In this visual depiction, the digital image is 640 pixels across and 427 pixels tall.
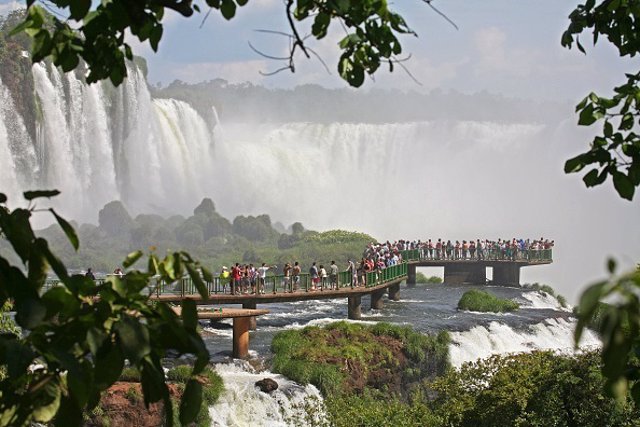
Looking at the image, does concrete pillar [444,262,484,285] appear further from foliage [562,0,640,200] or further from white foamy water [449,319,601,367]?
foliage [562,0,640,200]

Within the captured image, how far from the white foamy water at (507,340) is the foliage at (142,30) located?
2020 centimetres

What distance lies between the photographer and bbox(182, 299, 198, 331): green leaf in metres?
2.36

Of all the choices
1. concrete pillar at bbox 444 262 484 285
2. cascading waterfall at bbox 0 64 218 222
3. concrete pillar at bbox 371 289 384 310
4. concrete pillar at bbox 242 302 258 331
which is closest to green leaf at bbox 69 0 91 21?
concrete pillar at bbox 242 302 258 331

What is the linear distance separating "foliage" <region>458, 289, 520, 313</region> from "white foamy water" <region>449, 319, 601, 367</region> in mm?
1874

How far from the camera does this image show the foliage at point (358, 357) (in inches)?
763

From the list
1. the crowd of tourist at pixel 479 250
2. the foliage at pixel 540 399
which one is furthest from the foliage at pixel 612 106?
the crowd of tourist at pixel 479 250

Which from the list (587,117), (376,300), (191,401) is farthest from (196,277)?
(376,300)

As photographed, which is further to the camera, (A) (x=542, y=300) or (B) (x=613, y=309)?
(A) (x=542, y=300)

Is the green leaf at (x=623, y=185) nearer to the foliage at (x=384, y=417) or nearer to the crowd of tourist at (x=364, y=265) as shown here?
the crowd of tourist at (x=364, y=265)

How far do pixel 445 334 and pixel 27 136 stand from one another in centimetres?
3064

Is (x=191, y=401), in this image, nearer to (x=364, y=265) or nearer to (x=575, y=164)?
(x=575, y=164)

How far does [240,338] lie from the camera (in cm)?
2034

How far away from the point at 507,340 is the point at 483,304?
4084 mm

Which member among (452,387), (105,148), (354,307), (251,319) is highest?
(105,148)
